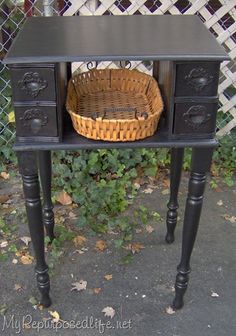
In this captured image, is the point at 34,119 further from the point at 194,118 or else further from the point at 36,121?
the point at 194,118

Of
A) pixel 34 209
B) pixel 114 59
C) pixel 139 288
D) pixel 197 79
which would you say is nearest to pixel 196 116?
pixel 197 79

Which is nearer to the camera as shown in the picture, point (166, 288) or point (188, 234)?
point (188, 234)

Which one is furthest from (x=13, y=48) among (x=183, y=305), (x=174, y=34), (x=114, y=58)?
(x=183, y=305)

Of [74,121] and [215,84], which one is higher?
[215,84]

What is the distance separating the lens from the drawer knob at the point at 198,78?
4.90ft

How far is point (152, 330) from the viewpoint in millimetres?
1877

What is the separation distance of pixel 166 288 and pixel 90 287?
0.33m

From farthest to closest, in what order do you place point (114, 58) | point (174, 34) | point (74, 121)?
point (174, 34) → point (74, 121) → point (114, 58)

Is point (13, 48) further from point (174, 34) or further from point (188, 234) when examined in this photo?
point (188, 234)

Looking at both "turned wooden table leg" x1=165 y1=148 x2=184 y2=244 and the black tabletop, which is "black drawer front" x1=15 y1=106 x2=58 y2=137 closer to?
the black tabletop

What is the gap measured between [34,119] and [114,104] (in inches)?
15.0

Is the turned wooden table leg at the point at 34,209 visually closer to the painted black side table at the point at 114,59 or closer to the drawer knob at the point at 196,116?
the painted black side table at the point at 114,59

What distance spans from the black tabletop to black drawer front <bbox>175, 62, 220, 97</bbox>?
40 mm

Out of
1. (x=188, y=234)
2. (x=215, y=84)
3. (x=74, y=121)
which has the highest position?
(x=215, y=84)
